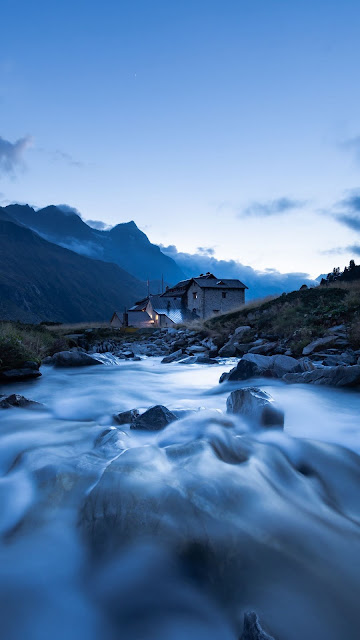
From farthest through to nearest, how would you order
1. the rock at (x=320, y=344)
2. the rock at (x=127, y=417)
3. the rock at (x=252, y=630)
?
the rock at (x=320, y=344)
the rock at (x=127, y=417)
the rock at (x=252, y=630)

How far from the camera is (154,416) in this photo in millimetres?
5160

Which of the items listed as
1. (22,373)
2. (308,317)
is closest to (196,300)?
(308,317)

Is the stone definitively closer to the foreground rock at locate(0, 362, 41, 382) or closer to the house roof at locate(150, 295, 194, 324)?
the foreground rock at locate(0, 362, 41, 382)

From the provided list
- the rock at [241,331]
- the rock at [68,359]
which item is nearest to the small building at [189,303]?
the rock at [241,331]

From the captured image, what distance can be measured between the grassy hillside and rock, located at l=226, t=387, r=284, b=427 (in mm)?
7604

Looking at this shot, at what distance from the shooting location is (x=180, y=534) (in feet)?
8.46

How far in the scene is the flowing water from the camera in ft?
6.53

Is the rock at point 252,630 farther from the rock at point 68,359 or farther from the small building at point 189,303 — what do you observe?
the small building at point 189,303

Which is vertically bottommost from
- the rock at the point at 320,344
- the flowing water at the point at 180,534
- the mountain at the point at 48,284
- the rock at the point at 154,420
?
the flowing water at the point at 180,534

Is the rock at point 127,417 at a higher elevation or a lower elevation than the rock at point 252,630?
A: higher

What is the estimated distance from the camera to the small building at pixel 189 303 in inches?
2111

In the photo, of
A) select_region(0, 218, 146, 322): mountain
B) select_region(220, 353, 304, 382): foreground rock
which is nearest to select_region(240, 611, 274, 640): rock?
select_region(220, 353, 304, 382): foreground rock

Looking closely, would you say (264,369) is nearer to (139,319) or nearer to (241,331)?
(241,331)

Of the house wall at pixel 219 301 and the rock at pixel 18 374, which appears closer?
the rock at pixel 18 374
